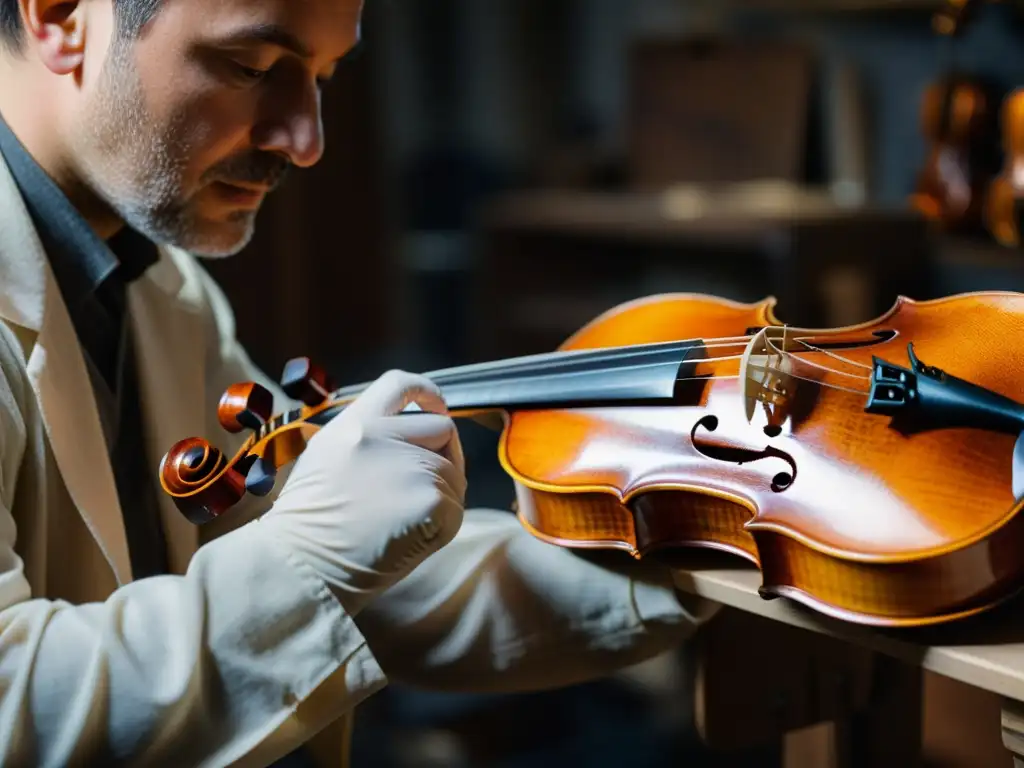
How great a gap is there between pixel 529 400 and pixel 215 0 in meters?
0.38

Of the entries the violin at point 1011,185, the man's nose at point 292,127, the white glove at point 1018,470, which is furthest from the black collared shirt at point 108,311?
the violin at point 1011,185

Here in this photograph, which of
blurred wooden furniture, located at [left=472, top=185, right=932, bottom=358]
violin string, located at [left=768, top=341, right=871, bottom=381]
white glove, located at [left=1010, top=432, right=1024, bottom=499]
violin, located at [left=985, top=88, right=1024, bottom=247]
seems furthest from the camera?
blurred wooden furniture, located at [left=472, top=185, right=932, bottom=358]

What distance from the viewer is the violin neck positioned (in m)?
0.85

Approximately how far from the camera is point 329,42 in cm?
94

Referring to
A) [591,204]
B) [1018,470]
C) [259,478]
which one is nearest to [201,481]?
[259,478]

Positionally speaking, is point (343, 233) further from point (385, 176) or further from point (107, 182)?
point (107, 182)

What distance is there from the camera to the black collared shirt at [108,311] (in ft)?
3.23

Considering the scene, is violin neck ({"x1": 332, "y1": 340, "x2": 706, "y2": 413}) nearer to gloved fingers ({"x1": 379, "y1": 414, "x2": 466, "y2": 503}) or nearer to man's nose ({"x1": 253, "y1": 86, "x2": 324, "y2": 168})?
gloved fingers ({"x1": 379, "y1": 414, "x2": 466, "y2": 503})

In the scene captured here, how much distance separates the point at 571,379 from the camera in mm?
885

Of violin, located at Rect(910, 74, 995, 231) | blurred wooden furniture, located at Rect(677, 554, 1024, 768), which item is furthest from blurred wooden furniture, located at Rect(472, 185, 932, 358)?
blurred wooden furniture, located at Rect(677, 554, 1024, 768)

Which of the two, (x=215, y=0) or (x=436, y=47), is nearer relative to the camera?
(x=215, y=0)

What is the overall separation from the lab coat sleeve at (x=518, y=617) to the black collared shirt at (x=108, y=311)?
23 cm

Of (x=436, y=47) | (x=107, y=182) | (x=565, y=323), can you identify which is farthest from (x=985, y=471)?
(x=436, y=47)

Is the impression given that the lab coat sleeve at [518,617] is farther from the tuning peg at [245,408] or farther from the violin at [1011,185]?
the violin at [1011,185]
